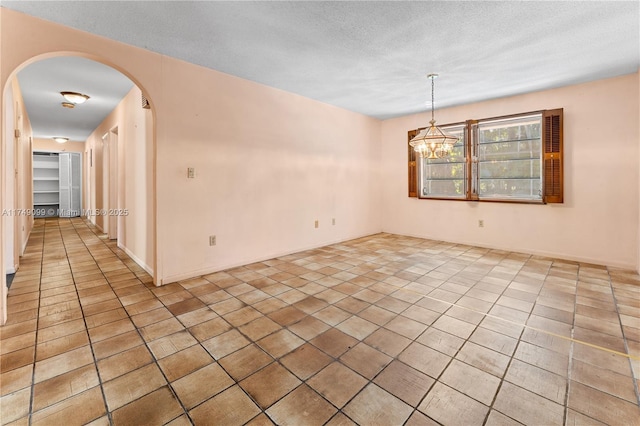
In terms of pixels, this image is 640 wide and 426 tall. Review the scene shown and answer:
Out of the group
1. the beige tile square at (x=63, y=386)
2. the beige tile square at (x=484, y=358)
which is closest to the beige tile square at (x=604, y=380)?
the beige tile square at (x=484, y=358)

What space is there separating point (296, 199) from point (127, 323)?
114 inches

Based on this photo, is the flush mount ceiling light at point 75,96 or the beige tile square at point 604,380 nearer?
→ the beige tile square at point 604,380

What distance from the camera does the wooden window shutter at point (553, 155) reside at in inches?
165

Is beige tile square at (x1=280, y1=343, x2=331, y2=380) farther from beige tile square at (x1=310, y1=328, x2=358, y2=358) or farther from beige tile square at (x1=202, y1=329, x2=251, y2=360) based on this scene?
beige tile square at (x1=202, y1=329, x2=251, y2=360)

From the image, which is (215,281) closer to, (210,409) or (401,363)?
(210,409)

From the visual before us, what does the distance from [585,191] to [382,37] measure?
376 centimetres

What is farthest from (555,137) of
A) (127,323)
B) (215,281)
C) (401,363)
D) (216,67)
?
(127,323)

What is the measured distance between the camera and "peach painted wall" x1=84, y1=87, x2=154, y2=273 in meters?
3.61

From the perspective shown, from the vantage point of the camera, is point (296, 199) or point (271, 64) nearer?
point (271, 64)

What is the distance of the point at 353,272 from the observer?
3.68 m

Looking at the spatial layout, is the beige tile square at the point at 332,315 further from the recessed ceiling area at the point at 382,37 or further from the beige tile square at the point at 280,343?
the recessed ceiling area at the point at 382,37

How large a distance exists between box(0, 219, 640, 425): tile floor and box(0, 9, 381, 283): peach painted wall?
586mm

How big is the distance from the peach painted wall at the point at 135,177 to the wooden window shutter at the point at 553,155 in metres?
5.56

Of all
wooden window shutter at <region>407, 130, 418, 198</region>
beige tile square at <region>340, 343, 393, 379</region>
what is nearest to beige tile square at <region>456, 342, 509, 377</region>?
beige tile square at <region>340, 343, 393, 379</region>
